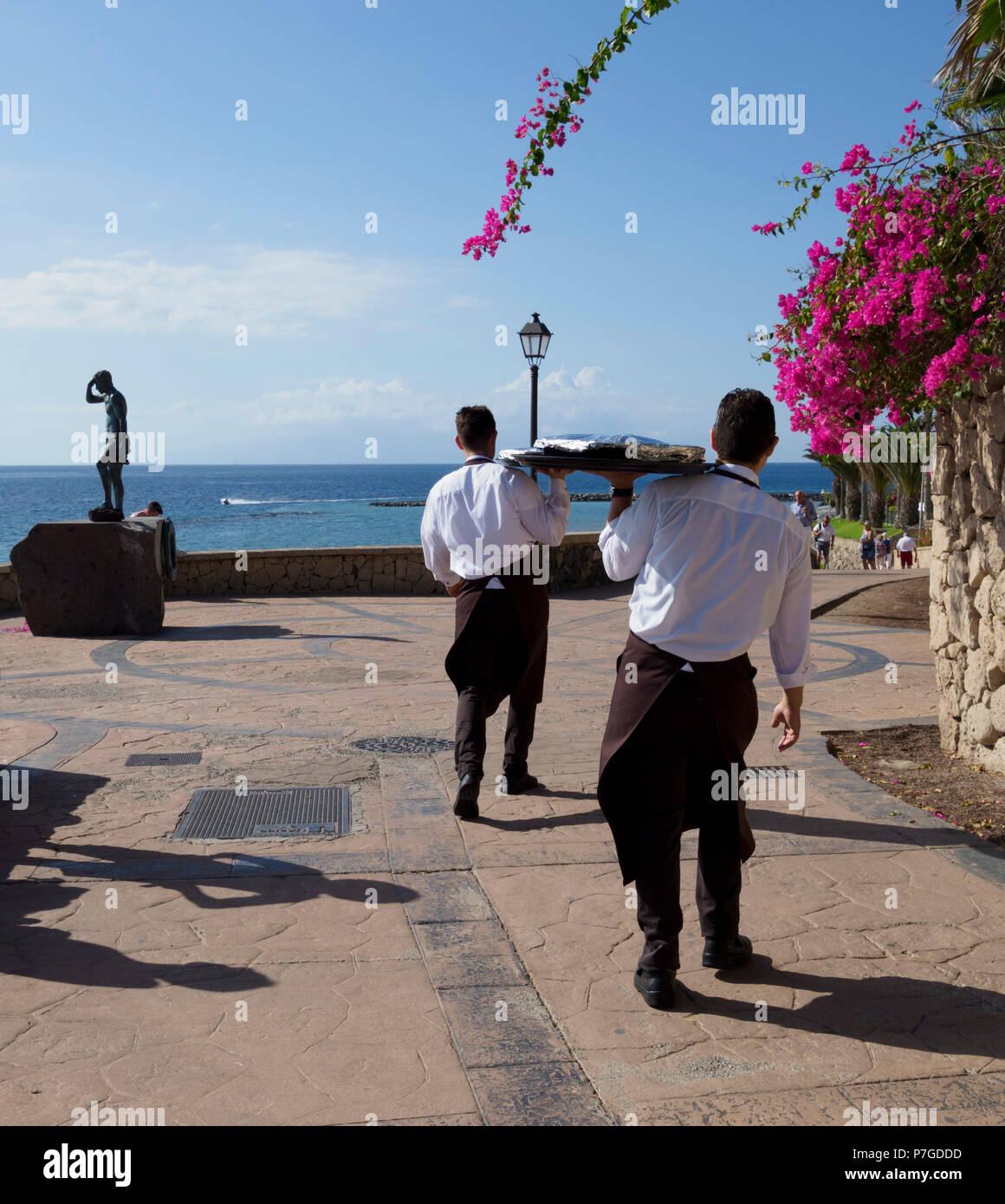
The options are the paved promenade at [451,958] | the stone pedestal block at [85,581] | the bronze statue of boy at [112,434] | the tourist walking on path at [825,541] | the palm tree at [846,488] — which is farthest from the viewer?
the palm tree at [846,488]

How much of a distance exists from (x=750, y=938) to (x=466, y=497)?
2.48 metres

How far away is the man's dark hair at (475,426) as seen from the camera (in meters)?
5.48

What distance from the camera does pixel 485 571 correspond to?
17.3 feet

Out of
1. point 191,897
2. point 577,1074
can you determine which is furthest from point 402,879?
point 577,1074

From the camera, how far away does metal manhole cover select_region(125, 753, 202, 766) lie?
21.2 ft

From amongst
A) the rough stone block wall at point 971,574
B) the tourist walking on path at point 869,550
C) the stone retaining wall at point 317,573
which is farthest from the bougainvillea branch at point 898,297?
the tourist walking on path at point 869,550

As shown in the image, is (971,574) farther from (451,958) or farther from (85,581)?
(85,581)

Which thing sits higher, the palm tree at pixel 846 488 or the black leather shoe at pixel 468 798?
the palm tree at pixel 846 488

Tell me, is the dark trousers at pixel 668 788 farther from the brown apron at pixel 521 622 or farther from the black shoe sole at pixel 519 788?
the black shoe sole at pixel 519 788

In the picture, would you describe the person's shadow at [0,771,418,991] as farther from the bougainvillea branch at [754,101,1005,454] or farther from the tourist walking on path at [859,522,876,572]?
the tourist walking on path at [859,522,876,572]

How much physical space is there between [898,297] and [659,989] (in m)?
3.47

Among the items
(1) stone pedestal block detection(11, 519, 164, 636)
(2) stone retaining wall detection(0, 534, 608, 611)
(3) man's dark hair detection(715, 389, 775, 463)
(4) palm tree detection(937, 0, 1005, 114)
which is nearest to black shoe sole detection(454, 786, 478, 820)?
(3) man's dark hair detection(715, 389, 775, 463)

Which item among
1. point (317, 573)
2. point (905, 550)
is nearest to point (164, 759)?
point (317, 573)

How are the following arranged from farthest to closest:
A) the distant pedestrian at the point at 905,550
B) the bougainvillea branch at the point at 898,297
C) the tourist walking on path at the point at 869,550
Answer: the tourist walking on path at the point at 869,550, the distant pedestrian at the point at 905,550, the bougainvillea branch at the point at 898,297
